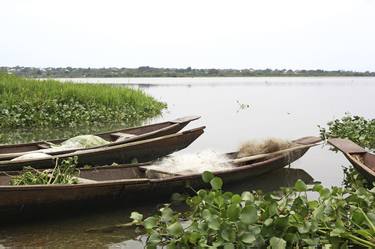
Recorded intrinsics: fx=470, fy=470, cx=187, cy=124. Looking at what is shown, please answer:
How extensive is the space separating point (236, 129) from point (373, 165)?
721cm

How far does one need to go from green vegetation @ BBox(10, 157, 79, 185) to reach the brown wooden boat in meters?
0.47

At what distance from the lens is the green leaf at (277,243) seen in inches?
111

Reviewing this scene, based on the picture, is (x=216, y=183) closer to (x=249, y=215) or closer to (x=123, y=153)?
(x=249, y=215)

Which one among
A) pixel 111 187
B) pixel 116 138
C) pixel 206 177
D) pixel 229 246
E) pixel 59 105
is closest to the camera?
pixel 229 246

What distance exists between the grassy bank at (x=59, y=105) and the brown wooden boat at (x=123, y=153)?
481 centimetres

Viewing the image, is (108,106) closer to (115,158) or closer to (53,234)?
(115,158)

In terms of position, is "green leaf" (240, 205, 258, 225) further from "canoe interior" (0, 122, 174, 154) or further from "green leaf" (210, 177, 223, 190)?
"canoe interior" (0, 122, 174, 154)

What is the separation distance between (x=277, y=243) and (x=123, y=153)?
387 centimetres

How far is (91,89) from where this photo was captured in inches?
525

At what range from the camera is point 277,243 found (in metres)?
2.84

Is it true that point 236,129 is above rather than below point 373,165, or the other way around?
below

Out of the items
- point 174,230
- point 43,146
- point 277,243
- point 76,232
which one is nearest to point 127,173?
point 76,232

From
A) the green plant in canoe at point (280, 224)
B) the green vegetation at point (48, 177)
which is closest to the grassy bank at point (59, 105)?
the green vegetation at point (48, 177)

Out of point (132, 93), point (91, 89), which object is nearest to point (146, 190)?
point (91, 89)
